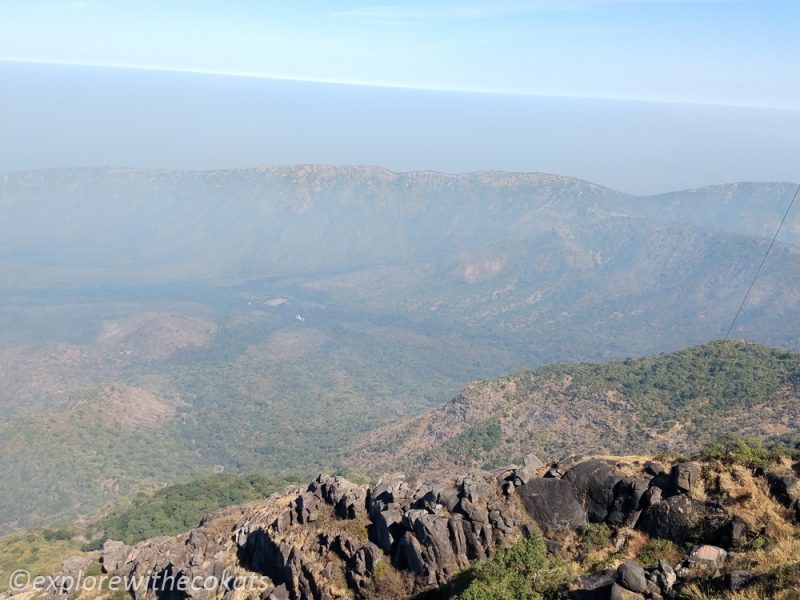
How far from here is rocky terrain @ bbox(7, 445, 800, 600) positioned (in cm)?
1634

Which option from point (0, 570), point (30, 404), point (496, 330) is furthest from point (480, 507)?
point (496, 330)

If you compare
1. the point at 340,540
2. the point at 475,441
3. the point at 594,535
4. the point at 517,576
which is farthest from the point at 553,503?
the point at 475,441

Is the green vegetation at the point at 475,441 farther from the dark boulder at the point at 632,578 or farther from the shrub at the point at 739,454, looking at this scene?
the dark boulder at the point at 632,578

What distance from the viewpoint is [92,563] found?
31859 mm

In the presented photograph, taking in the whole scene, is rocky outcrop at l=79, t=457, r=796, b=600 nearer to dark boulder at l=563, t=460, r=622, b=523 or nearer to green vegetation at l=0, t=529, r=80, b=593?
dark boulder at l=563, t=460, r=622, b=523

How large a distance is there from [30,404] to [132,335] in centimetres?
4087

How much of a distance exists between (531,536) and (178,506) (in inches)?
1630

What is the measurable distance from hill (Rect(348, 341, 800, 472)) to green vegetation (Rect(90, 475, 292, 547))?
66.2 ft

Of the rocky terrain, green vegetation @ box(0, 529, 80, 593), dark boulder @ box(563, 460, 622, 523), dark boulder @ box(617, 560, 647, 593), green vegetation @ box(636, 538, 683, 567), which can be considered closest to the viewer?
dark boulder @ box(617, 560, 647, 593)

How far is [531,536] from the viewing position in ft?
68.4

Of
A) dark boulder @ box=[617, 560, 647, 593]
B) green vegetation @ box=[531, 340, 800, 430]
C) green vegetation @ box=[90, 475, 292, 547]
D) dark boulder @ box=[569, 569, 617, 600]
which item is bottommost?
green vegetation @ box=[90, 475, 292, 547]

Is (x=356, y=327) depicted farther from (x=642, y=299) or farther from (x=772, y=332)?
(x=772, y=332)

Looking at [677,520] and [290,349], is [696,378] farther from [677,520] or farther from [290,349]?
[290,349]

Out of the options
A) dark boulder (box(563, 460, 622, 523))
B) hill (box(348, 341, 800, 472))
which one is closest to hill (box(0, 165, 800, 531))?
hill (box(348, 341, 800, 472))
